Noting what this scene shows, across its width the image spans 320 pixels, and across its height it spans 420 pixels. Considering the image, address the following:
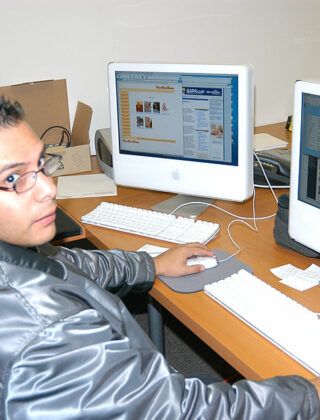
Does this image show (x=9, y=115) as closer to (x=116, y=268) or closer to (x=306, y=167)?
(x=116, y=268)

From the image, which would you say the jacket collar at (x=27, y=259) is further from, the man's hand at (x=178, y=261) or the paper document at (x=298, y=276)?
the paper document at (x=298, y=276)

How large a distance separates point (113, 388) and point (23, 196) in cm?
35

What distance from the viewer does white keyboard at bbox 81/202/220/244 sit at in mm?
1673

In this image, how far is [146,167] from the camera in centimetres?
188

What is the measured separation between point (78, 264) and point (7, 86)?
41.9 inches

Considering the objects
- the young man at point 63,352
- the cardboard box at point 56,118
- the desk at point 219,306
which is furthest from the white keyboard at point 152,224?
the young man at point 63,352

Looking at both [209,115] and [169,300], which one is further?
[209,115]

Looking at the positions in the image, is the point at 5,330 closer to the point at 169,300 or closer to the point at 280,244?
the point at 169,300

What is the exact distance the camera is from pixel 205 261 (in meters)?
1.52

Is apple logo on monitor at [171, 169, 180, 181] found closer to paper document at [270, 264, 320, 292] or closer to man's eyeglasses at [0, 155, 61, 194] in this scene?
paper document at [270, 264, 320, 292]

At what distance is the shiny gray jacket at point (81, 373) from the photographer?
85 centimetres

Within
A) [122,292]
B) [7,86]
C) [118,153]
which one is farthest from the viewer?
[7,86]

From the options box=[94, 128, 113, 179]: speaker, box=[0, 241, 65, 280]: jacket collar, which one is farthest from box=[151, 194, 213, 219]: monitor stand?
box=[0, 241, 65, 280]: jacket collar

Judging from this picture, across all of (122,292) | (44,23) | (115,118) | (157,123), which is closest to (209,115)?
(157,123)
